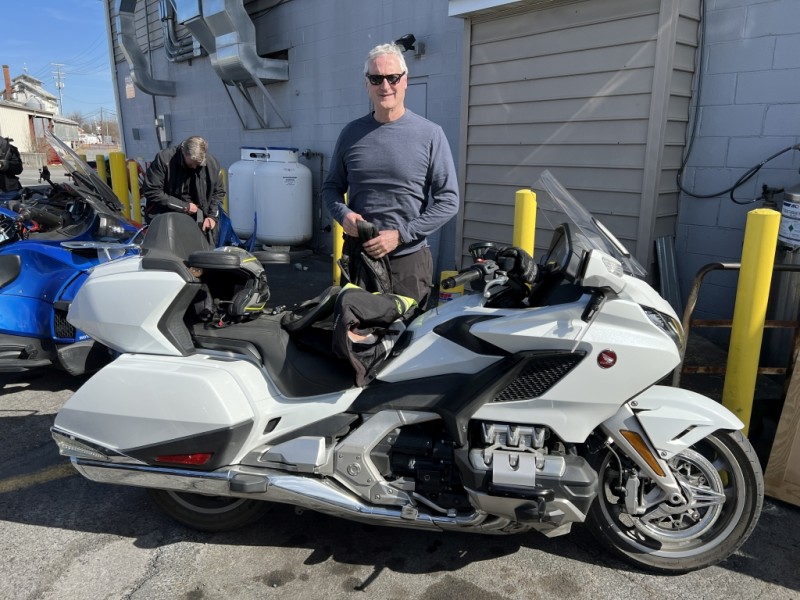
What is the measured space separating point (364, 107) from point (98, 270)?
18.4ft

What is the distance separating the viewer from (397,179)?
116 inches

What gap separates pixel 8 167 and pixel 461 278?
27.3ft

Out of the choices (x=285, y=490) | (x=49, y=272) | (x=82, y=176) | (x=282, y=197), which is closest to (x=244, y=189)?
(x=282, y=197)

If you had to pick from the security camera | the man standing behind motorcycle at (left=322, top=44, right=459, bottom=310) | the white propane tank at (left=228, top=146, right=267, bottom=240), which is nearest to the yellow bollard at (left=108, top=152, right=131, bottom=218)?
the white propane tank at (left=228, top=146, right=267, bottom=240)

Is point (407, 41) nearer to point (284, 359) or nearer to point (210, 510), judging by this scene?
point (284, 359)

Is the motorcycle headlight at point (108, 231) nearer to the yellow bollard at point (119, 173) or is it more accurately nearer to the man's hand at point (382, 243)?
the man's hand at point (382, 243)

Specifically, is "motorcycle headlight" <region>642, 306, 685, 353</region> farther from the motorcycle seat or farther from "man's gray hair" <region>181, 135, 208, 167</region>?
"man's gray hair" <region>181, 135, 208, 167</region>

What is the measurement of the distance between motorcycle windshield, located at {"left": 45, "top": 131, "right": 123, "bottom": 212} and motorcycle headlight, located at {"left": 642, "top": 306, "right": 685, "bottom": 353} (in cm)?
441

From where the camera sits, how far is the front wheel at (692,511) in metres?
2.26

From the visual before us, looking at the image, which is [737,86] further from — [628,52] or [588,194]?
[588,194]

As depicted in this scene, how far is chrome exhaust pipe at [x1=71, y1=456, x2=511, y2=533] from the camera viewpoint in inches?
88.4

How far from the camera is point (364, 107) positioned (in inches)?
299

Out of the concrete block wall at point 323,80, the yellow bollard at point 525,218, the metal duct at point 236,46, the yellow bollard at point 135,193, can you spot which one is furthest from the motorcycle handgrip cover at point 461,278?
the yellow bollard at point 135,193

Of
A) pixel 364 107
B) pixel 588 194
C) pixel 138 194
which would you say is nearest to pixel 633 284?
pixel 588 194
